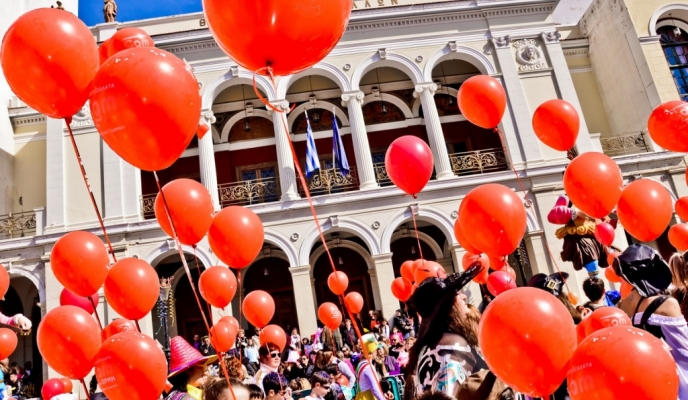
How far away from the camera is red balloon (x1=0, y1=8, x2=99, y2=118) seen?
3398 millimetres

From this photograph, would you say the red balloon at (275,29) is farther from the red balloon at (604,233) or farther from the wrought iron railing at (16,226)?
the wrought iron railing at (16,226)

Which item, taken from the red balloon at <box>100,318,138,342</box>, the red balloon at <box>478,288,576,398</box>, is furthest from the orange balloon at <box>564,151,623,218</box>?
the red balloon at <box>100,318,138,342</box>

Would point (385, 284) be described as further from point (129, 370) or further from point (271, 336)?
point (129, 370)

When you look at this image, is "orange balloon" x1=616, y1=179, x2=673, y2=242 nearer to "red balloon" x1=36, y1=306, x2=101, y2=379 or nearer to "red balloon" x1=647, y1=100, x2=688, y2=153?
"red balloon" x1=647, y1=100, x2=688, y2=153

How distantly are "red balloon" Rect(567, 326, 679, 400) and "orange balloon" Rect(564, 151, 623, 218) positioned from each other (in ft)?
14.5

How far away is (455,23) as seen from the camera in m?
18.0

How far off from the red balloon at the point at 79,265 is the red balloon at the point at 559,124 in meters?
6.19

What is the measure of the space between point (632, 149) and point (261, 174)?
1296cm

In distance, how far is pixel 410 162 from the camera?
696 cm

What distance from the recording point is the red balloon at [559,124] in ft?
24.4

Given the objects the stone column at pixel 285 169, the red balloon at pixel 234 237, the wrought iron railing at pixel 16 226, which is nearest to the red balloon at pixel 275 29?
the red balloon at pixel 234 237

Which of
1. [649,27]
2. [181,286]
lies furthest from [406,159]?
[649,27]

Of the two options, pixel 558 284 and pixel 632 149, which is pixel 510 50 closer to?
pixel 632 149

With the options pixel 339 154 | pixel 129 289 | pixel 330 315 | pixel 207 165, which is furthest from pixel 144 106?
pixel 207 165
